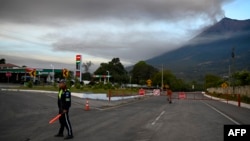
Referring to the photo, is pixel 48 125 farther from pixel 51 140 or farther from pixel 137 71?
pixel 137 71

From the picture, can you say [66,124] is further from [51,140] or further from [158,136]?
[158,136]

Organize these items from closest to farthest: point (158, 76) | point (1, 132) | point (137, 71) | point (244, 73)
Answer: point (1, 132) < point (244, 73) < point (158, 76) < point (137, 71)

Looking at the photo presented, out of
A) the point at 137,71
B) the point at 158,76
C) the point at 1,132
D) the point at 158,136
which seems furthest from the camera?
the point at 137,71

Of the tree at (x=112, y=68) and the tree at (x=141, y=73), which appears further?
the tree at (x=141, y=73)

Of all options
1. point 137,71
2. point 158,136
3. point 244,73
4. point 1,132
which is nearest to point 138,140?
point 158,136

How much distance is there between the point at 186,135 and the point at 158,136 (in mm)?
1117

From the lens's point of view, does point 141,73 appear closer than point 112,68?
No

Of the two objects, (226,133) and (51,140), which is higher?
(226,133)

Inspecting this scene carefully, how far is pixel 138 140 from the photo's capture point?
1335cm

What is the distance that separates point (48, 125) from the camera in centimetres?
1822

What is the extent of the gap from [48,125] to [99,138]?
5.22m

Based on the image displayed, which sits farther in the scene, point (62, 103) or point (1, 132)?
point (1, 132)

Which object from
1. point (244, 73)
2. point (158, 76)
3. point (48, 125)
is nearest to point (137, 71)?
point (158, 76)

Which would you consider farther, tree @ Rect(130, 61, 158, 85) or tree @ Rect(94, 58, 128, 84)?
tree @ Rect(130, 61, 158, 85)
